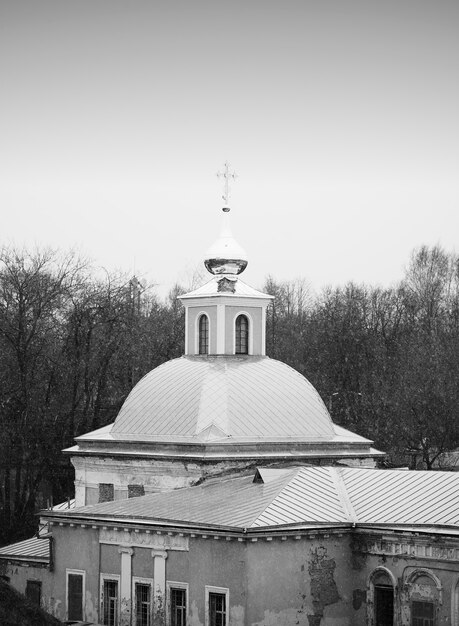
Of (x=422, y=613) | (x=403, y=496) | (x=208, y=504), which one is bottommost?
(x=422, y=613)

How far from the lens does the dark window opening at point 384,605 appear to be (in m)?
31.4

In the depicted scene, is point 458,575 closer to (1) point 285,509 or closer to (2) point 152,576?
(1) point 285,509

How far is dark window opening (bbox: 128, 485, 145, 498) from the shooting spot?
37.3 m

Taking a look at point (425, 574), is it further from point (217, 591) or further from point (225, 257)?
point (225, 257)

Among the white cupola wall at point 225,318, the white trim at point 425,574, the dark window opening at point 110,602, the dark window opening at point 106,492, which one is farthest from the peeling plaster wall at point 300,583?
the white cupola wall at point 225,318

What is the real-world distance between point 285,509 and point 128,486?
6.80 m

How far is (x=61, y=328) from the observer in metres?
62.8

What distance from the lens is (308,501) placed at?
3272cm

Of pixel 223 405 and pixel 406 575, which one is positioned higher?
pixel 223 405

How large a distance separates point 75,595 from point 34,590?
2.97 meters

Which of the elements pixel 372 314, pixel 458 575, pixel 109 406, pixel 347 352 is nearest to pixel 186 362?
pixel 458 575

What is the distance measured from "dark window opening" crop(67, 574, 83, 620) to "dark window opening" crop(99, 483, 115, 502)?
154 inches

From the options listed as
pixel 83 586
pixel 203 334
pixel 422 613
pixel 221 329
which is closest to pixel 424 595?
pixel 422 613

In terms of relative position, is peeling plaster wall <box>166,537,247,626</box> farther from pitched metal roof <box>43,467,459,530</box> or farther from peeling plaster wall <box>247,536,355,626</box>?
pitched metal roof <box>43,467,459,530</box>
